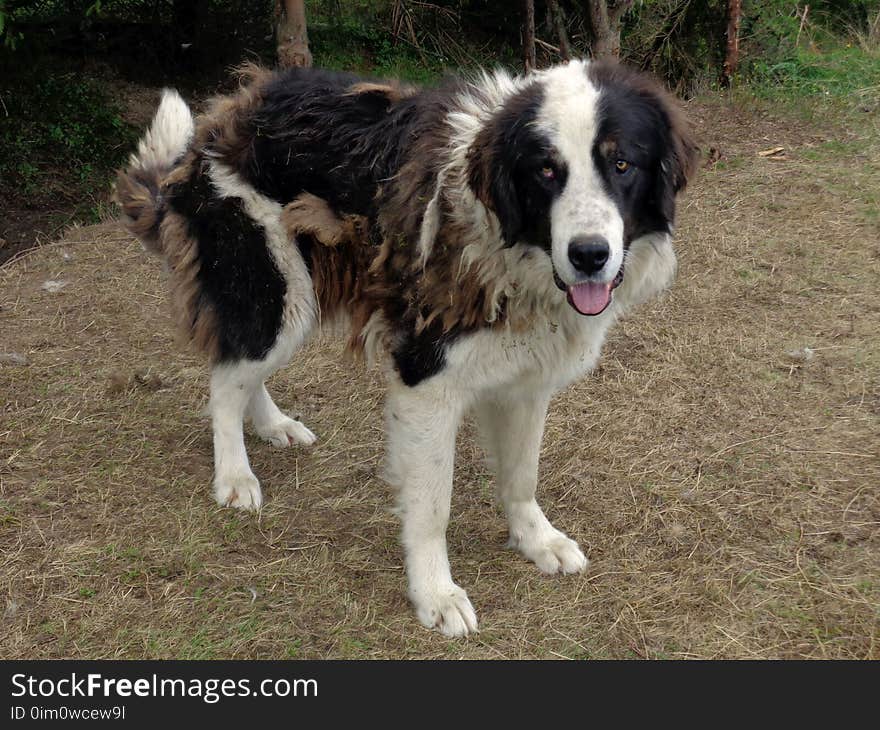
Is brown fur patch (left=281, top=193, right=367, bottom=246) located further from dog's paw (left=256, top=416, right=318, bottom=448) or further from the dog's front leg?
dog's paw (left=256, top=416, right=318, bottom=448)

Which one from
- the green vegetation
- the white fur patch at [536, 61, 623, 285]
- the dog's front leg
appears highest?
the white fur patch at [536, 61, 623, 285]

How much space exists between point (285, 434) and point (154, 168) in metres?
1.36

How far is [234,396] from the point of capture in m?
3.68

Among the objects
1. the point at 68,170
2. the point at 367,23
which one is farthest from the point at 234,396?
the point at 367,23

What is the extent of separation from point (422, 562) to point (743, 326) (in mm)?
2729

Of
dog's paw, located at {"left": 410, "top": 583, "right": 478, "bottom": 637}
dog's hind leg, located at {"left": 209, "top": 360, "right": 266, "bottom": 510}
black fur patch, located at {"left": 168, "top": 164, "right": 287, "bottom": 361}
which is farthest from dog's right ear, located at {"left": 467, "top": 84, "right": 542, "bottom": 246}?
dog's hind leg, located at {"left": 209, "top": 360, "right": 266, "bottom": 510}

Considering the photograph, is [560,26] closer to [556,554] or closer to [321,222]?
[321,222]

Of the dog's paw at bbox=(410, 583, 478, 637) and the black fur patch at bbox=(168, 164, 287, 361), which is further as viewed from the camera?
the black fur patch at bbox=(168, 164, 287, 361)

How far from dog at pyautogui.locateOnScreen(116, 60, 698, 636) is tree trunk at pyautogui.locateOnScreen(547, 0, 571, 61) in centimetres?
591

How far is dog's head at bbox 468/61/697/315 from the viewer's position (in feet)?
8.13

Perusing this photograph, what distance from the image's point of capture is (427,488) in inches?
119

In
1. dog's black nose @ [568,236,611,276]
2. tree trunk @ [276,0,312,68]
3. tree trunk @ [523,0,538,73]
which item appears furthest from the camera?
tree trunk @ [523,0,538,73]

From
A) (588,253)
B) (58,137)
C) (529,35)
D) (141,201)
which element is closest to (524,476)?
(588,253)

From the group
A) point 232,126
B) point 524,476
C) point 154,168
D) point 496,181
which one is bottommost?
point 524,476
